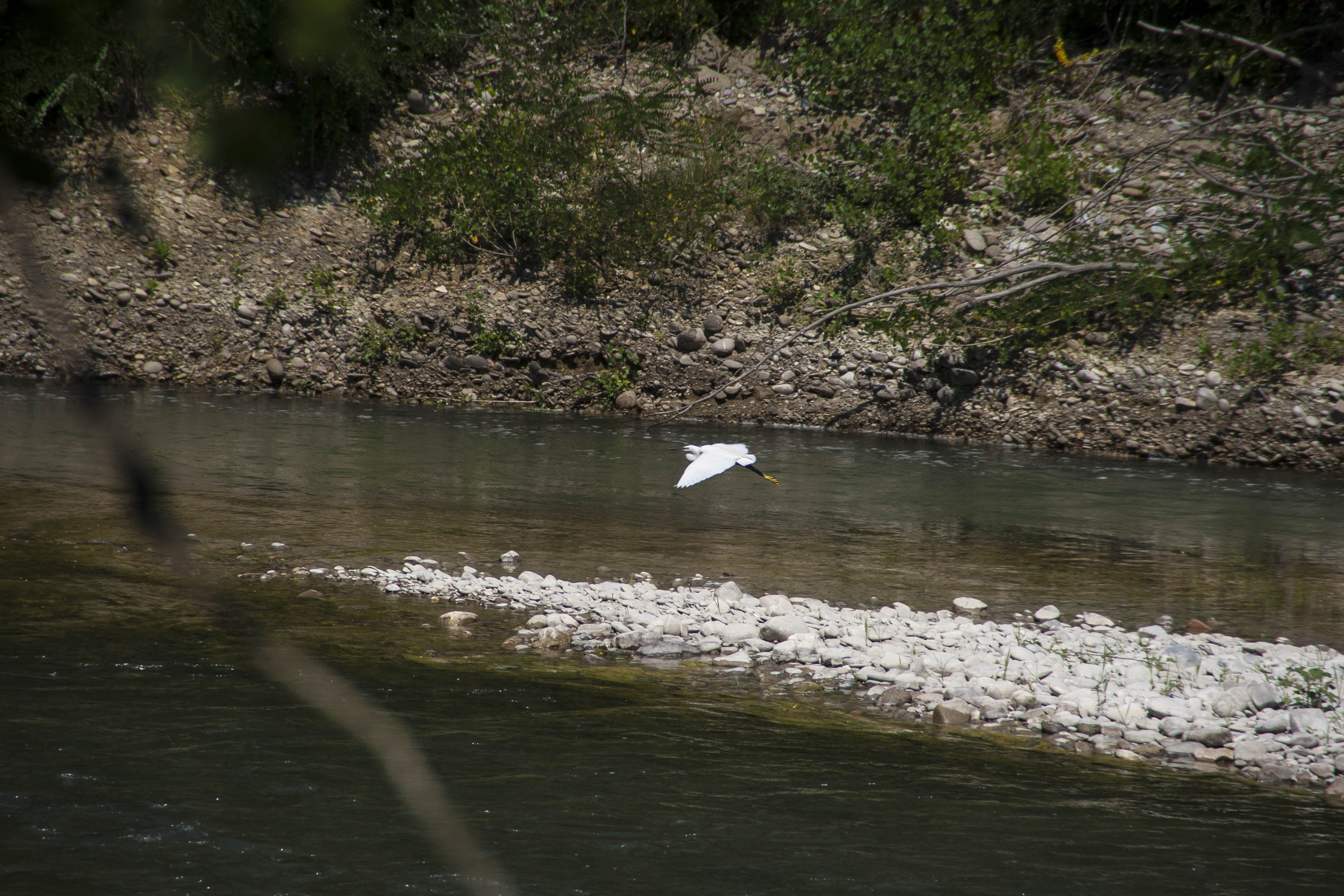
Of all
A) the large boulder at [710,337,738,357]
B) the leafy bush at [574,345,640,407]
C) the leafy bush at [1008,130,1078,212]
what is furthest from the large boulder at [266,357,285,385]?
the leafy bush at [1008,130,1078,212]

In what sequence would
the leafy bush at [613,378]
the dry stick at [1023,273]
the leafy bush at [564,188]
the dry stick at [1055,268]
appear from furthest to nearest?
1. the leafy bush at [564,188]
2. the leafy bush at [613,378]
3. the dry stick at [1023,273]
4. the dry stick at [1055,268]

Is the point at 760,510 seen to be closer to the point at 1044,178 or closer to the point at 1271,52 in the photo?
the point at 1044,178

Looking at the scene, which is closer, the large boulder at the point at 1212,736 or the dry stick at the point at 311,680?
the dry stick at the point at 311,680

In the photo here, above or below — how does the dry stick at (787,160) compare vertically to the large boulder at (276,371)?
above

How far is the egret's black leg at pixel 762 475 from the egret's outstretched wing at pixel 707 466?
5.9 inches

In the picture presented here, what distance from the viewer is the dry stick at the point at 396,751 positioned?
10.4ft

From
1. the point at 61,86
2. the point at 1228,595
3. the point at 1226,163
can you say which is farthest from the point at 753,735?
the point at 1226,163

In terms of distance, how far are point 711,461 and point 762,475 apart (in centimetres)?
141

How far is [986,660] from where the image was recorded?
518 cm

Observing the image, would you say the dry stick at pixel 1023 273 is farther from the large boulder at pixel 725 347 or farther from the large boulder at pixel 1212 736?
the large boulder at pixel 1212 736

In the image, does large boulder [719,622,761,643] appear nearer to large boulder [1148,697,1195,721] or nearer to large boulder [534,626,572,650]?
large boulder [534,626,572,650]

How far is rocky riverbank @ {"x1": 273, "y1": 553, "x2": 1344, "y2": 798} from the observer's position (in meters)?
4.33

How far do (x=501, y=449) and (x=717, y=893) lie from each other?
9804 mm

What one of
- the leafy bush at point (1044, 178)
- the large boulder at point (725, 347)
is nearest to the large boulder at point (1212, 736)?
the large boulder at point (725, 347)
